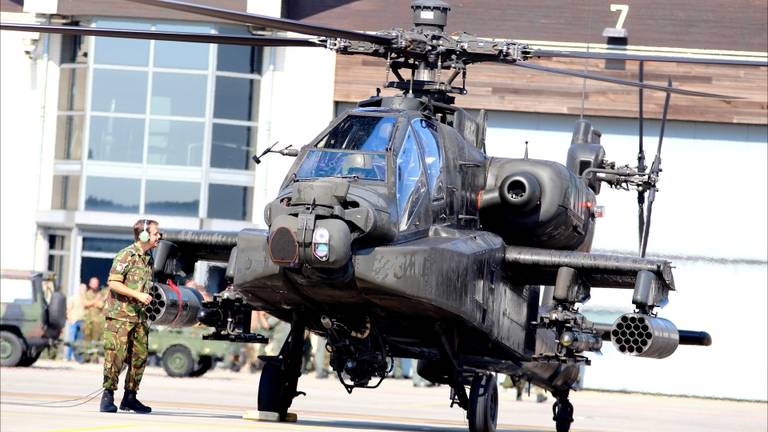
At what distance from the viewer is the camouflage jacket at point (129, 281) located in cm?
1466

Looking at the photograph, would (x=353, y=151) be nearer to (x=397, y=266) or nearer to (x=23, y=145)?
(x=397, y=266)

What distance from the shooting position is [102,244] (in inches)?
1420

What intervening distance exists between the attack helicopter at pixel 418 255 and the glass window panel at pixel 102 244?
21.0 m

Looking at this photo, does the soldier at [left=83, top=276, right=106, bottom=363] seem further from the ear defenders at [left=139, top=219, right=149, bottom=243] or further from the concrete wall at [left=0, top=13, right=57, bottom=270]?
the ear defenders at [left=139, top=219, right=149, bottom=243]

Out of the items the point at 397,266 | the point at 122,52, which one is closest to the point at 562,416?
the point at 397,266

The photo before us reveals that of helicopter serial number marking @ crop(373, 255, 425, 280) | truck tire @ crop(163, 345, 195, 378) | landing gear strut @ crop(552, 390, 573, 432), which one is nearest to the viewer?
helicopter serial number marking @ crop(373, 255, 425, 280)

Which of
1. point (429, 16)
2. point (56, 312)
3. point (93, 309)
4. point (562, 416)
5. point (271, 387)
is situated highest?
point (429, 16)

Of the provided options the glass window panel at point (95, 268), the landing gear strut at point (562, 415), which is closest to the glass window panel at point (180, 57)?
the glass window panel at point (95, 268)

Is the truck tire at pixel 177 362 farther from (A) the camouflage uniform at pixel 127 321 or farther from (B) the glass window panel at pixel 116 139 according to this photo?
(A) the camouflage uniform at pixel 127 321

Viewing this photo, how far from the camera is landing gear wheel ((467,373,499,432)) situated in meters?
13.8

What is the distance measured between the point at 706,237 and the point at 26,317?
15.1m

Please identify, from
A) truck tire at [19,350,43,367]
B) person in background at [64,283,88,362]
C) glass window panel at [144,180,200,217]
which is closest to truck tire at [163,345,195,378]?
truck tire at [19,350,43,367]

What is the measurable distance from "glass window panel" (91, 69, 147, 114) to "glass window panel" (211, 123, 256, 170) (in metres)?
1.93

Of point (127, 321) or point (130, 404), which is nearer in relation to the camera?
point (127, 321)
